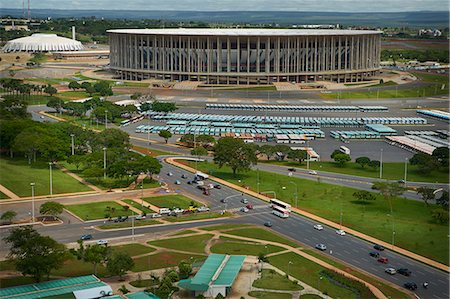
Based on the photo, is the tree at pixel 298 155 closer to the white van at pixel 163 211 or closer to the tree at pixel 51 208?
the white van at pixel 163 211

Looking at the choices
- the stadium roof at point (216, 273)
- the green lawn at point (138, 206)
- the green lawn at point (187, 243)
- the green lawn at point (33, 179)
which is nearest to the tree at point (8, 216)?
the green lawn at point (33, 179)

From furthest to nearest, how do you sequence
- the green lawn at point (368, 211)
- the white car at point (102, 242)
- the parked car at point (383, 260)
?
the green lawn at point (368, 211) < the white car at point (102, 242) < the parked car at point (383, 260)

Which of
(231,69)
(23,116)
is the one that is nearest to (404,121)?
(231,69)

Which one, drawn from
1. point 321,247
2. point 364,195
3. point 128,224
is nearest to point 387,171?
point 364,195

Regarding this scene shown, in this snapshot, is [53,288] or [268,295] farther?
[268,295]

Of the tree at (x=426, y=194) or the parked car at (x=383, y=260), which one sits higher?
the tree at (x=426, y=194)

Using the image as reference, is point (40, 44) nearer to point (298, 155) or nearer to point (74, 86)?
point (74, 86)
